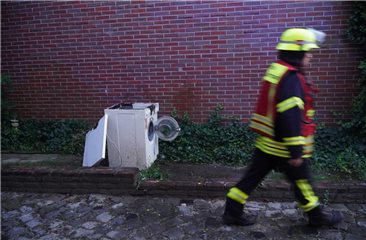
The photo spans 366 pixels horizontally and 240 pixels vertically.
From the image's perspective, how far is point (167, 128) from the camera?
507cm

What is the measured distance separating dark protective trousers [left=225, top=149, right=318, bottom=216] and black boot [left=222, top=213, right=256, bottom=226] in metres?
0.04

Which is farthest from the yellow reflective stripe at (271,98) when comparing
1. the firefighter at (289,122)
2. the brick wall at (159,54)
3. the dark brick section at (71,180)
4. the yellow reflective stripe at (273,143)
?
the brick wall at (159,54)

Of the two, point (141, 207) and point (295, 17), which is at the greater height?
point (295, 17)

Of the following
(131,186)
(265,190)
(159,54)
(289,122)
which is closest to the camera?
(289,122)

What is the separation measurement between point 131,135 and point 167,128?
0.60 metres

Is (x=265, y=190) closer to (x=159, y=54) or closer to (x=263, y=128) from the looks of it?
(x=263, y=128)

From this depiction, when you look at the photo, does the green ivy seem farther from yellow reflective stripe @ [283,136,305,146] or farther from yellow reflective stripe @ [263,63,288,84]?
yellow reflective stripe @ [263,63,288,84]

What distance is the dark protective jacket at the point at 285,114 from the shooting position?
2.96 meters

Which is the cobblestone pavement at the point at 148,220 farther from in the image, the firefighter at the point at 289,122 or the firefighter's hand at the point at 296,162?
the firefighter's hand at the point at 296,162

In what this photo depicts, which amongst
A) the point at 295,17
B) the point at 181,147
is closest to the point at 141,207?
the point at 181,147

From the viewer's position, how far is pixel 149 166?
15.9 ft

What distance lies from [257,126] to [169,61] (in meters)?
2.71

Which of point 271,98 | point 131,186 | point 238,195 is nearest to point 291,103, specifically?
point 271,98

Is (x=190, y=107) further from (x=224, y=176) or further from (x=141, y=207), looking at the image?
(x=141, y=207)
